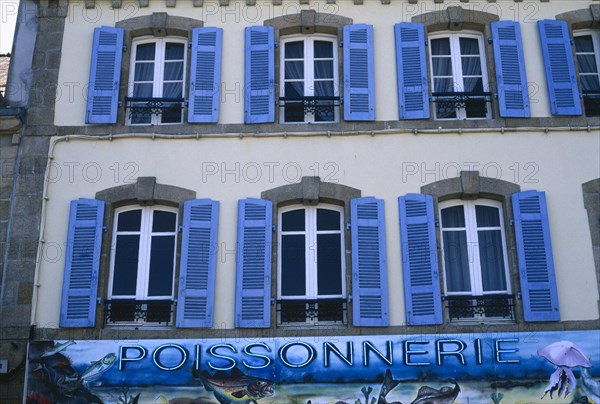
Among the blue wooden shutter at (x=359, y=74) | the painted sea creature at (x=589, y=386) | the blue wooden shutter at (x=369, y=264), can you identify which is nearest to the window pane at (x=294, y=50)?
the blue wooden shutter at (x=359, y=74)

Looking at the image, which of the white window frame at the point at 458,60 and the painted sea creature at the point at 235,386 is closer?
the painted sea creature at the point at 235,386

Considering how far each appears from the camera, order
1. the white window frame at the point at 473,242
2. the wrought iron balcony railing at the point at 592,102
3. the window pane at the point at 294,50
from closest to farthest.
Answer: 1. the white window frame at the point at 473,242
2. the wrought iron balcony railing at the point at 592,102
3. the window pane at the point at 294,50

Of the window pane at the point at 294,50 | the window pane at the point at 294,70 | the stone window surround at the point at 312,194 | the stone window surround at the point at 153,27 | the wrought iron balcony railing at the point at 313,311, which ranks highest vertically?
the stone window surround at the point at 153,27

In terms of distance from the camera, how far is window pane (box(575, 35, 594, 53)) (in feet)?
45.6

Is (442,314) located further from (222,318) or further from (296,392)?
(222,318)

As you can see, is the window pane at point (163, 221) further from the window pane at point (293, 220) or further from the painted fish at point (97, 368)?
the painted fish at point (97, 368)

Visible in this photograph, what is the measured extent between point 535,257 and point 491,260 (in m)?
0.64

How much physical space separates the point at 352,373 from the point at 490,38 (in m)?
5.53

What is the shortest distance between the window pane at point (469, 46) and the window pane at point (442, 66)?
0.29 m

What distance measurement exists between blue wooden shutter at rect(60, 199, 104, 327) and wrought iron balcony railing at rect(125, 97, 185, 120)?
1.63m

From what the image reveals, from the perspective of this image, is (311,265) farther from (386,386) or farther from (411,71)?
(411,71)

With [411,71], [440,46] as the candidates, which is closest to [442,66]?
[440,46]

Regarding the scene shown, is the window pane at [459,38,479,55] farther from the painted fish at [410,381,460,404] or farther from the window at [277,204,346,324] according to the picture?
the painted fish at [410,381,460,404]

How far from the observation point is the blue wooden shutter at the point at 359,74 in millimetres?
13062
